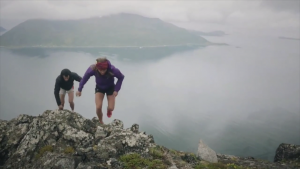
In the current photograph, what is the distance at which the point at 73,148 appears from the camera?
8.37 metres

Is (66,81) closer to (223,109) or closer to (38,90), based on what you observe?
(223,109)

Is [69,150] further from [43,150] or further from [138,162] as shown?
[138,162]

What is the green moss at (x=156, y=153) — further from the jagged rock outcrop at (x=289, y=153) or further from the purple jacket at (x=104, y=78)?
the jagged rock outcrop at (x=289, y=153)

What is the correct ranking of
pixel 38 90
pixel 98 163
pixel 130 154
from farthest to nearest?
pixel 38 90 → pixel 130 154 → pixel 98 163

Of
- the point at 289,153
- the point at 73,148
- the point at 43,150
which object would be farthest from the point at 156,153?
the point at 289,153

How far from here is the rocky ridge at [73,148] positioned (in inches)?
280

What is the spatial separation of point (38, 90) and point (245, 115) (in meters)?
192

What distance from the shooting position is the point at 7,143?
358 inches

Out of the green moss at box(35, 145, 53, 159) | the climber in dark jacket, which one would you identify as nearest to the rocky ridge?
the green moss at box(35, 145, 53, 159)

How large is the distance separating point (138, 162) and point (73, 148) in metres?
3.14

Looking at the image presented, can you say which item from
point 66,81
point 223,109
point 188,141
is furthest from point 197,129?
point 66,81

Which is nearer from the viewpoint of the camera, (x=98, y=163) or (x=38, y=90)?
(x=98, y=163)

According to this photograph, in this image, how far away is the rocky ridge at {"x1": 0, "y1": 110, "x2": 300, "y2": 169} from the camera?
711 centimetres

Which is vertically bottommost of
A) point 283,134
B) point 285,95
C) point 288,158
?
point 283,134
